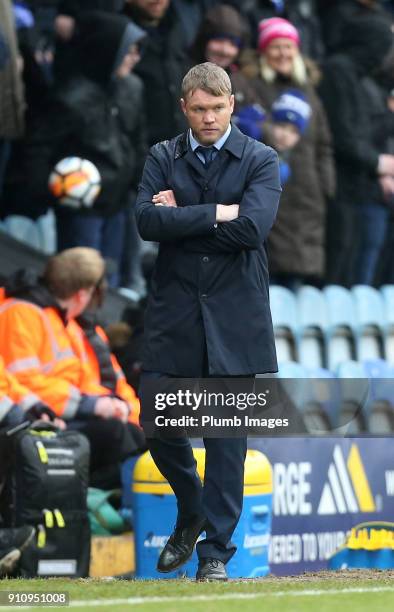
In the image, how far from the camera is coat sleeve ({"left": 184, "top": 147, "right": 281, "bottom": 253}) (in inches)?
256

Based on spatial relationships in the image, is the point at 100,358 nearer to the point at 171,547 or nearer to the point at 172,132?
the point at 172,132

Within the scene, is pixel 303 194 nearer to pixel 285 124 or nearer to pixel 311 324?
pixel 285 124

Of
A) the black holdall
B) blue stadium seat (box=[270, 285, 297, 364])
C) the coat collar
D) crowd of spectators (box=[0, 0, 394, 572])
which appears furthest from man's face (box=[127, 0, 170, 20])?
the coat collar

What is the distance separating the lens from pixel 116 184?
422 inches

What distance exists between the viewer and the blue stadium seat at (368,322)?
12539 millimetres

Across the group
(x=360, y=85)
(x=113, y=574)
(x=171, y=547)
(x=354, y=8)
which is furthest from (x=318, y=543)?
(x=354, y=8)

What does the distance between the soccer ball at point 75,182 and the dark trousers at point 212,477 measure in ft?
12.5

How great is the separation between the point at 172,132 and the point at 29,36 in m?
1.10

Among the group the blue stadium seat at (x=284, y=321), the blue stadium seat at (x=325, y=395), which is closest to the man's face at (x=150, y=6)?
the blue stadium seat at (x=284, y=321)

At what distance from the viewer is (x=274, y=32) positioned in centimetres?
1165

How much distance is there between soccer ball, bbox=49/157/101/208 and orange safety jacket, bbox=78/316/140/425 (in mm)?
946

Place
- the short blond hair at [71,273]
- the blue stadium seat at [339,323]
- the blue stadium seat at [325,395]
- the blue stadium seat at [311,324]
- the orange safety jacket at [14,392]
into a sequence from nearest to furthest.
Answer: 1. the orange safety jacket at [14,392]
2. the short blond hair at [71,273]
3. the blue stadium seat at [325,395]
4. the blue stadium seat at [311,324]
5. the blue stadium seat at [339,323]

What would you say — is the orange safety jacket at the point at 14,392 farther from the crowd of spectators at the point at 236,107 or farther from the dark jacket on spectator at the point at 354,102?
the dark jacket on spectator at the point at 354,102

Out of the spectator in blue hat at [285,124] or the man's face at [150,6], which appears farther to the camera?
the spectator in blue hat at [285,124]
